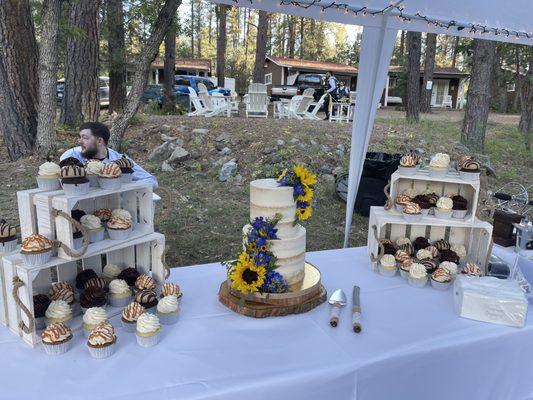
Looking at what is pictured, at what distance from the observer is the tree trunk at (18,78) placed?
6227mm

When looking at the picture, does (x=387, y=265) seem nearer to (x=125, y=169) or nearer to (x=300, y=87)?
(x=125, y=169)

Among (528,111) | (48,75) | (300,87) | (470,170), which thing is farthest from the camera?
(300,87)

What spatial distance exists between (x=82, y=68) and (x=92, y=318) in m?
6.93

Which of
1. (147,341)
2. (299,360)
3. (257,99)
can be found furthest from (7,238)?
(257,99)

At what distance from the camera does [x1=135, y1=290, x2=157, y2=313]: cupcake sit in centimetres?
167

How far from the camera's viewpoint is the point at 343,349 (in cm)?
150

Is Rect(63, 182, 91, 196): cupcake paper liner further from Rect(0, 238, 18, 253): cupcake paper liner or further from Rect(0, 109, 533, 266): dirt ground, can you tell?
Rect(0, 109, 533, 266): dirt ground

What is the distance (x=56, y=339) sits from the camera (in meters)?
1.41

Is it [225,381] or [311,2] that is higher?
[311,2]

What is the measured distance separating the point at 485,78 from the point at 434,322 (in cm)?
714

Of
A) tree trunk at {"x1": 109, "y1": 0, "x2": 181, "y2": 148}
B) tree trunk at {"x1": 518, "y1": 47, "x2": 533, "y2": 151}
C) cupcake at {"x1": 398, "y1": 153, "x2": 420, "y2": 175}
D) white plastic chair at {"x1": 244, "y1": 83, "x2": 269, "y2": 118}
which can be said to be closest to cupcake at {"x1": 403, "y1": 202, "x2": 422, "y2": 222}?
cupcake at {"x1": 398, "y1": 153, "x2": 420, "y2": 175}

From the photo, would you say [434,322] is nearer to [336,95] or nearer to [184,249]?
[184,249]

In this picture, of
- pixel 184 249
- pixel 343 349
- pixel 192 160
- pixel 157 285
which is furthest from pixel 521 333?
pixel 192 160

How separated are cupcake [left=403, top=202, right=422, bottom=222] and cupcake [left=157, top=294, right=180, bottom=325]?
1.22 metres
